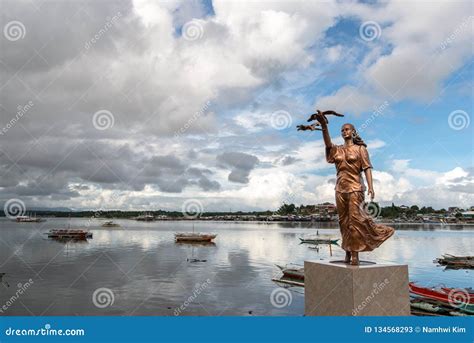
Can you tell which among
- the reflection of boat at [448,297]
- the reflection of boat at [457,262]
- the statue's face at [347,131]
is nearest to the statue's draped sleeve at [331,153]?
the statue's face at [347,131]

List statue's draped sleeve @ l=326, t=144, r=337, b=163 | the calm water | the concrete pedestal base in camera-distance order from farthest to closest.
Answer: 1. the calm water
2. statue's draped sleeve @ l=326, t=144, r=337, b=163
3. the concrete pedestal base

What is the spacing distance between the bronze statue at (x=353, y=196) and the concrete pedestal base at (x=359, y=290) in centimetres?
49

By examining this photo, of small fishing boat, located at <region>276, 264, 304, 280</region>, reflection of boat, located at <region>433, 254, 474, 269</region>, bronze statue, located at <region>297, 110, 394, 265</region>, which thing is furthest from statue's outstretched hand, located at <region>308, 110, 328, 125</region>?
reflection of boat, located at <region>433, 254, 474, 269</region>

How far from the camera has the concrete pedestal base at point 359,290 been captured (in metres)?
8.16

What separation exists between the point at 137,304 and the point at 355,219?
850 inches

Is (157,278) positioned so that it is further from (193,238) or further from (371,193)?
(193,238)

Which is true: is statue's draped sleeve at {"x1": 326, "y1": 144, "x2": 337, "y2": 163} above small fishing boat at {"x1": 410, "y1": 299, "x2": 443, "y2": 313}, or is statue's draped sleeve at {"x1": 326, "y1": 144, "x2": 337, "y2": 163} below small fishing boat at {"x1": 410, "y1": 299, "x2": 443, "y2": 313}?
above

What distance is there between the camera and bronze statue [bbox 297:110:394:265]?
8.73 metres

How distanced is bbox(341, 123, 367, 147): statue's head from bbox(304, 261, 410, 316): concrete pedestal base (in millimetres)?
2764

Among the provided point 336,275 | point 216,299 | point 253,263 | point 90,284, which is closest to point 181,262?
point 253,263

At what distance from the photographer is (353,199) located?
8.77 metres

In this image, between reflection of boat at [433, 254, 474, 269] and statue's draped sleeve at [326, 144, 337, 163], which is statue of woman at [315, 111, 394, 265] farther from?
reflection of boat at [433, 254, 474, 269]

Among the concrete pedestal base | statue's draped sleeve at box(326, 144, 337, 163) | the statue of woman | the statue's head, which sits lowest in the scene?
the concrete pedestal base

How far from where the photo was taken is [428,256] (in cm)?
5125
